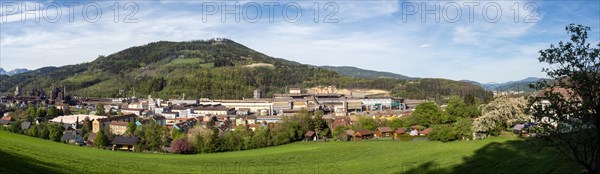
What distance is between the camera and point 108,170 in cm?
2194

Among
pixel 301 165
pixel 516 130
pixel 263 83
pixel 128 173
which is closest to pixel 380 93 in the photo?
pixel 263 83

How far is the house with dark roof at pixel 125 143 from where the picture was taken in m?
57.8

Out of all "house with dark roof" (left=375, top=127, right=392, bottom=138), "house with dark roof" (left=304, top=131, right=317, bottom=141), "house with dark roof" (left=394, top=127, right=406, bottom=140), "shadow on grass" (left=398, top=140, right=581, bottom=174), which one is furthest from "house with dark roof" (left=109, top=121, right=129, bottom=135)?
"shadow on grass" (left=398, top=140, right=581, bottom=174)

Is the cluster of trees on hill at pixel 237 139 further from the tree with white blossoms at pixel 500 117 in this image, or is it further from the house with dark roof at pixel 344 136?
the tree with white blossoms at pixel 500 117

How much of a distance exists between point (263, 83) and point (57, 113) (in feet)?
343

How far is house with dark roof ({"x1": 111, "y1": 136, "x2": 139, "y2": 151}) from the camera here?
190 feet

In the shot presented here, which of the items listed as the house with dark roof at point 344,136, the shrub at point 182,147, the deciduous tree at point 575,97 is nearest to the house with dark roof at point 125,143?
the shrub at point 182,147

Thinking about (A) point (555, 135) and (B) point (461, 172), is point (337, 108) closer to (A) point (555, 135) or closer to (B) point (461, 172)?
(B) point (461, 172)

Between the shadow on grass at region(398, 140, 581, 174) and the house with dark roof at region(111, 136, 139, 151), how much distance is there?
44.8 meters

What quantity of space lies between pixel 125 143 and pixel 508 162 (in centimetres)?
5155

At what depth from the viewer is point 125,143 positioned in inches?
2290

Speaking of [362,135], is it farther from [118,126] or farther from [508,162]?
[118,126]

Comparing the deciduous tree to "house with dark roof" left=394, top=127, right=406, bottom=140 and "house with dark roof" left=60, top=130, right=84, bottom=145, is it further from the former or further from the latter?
"house with dark roof" left=60, top=130, right=84, bottom=145

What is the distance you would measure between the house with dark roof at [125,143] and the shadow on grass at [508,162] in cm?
4481
